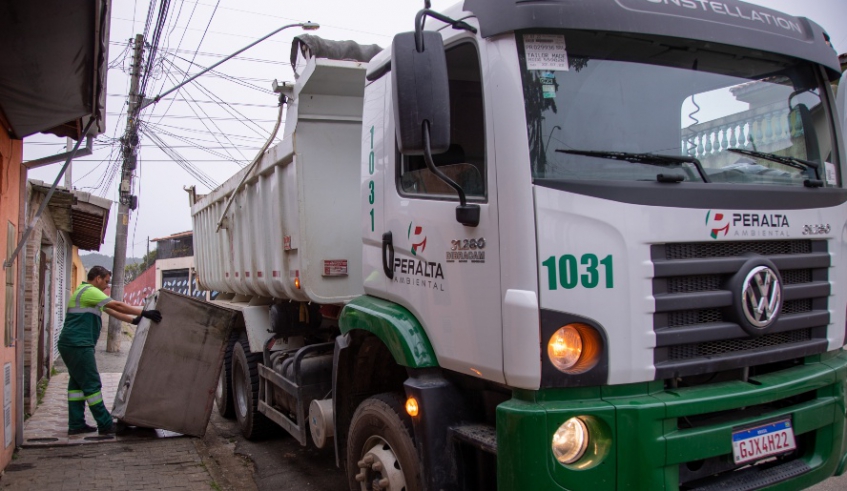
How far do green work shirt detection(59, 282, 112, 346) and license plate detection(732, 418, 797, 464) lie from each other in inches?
217

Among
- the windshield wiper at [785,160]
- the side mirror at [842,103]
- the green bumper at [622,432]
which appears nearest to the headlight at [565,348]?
the green bumper at [622,432]

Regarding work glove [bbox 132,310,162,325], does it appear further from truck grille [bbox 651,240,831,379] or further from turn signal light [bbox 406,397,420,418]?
truck grille [bbox 651,240,831,379]

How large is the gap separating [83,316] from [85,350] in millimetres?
319

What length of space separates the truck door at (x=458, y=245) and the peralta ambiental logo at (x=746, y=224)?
0.88m

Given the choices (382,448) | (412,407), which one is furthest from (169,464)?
(412,407)

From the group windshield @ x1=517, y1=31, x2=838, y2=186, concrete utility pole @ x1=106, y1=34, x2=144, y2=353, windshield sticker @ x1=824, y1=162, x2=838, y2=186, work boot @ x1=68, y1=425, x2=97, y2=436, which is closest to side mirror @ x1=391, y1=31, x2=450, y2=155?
windshield @ x1=517, y1=31, x2=838, y2=186

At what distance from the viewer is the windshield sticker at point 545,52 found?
2.64 meters

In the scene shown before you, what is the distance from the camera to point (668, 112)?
2857 mm

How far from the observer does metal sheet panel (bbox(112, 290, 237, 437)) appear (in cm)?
591

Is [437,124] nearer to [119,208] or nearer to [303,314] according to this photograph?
[303,314]

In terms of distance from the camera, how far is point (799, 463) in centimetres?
290

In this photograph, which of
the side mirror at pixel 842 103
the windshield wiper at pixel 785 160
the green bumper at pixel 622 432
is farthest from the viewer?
the side mirror at pixel 842 103

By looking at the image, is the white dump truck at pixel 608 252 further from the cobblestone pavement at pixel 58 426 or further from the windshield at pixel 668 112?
the cobblestone pavement at pixel 58 426

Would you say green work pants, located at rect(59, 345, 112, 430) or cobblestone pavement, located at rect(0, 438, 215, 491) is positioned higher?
green work pants, located at rect(59, 345, 112, 430)
